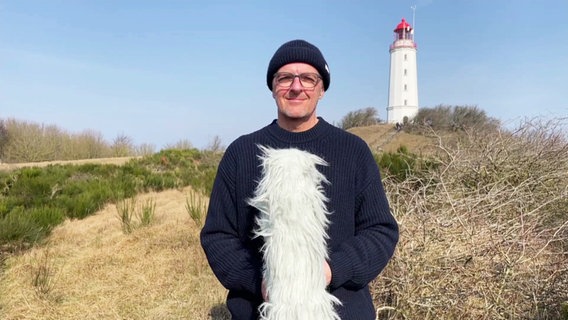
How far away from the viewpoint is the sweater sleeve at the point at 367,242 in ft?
4.52

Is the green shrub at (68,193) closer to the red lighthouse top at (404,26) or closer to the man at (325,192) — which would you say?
the man at (325,192)

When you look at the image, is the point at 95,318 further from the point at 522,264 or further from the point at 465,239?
the point at 522,264

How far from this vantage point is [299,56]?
1.51 metres

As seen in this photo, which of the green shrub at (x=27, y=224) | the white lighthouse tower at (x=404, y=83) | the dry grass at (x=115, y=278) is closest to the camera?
the dry grass at (x=115, y=278)

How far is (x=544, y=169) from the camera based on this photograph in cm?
523

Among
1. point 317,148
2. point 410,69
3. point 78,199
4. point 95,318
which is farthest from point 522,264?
point 410,69

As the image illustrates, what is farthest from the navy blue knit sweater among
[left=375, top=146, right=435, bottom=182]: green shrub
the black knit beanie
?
[left=375, top=146, right=435, bottom=182]: green shrub

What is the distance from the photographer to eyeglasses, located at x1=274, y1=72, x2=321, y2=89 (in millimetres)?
1523

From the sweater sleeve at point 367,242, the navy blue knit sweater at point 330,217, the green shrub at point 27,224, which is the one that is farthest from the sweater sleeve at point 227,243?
the green shrub at point 27,224

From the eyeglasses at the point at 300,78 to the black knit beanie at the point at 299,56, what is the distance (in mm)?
37

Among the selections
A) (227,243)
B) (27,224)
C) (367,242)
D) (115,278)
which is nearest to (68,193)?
(27,224)

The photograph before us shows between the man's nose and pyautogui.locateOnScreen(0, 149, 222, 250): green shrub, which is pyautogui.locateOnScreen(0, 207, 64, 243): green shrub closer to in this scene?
pyautogui.locateOnScreen(0, 149, 222, 250): green shrub

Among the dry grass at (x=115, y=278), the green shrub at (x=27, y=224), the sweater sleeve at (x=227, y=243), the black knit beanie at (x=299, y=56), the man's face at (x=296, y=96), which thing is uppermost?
the black knit beanie at (x=299, y=56)

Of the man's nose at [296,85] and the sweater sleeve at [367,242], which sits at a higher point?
the man's nose at [296,85]
